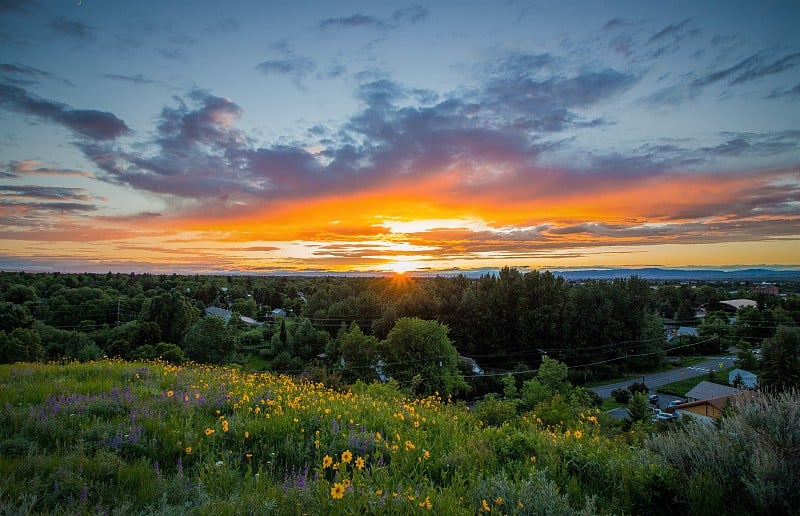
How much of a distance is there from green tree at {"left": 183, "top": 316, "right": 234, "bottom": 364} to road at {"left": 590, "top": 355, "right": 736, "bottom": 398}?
42766 mm

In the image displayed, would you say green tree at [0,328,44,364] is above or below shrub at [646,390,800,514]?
below

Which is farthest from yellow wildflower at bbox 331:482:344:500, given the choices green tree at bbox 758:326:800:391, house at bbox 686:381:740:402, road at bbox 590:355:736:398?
road at bbox 590:355:736:398

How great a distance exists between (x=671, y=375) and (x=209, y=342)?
6099 centimetres

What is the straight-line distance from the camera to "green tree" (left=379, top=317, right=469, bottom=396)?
38375 mm

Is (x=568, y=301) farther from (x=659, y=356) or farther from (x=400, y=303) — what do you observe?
(x=400, y=303)

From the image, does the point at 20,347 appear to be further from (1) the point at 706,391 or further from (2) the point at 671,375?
(2) the point at 671,375

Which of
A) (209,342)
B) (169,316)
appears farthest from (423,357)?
(169,316)

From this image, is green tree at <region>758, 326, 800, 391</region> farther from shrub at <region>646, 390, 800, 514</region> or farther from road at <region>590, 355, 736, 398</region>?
shrub at <region>646, 390, 800, 514</region>

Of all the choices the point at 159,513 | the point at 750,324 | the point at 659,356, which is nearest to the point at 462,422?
the point at 159,513

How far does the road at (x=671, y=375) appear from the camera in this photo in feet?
170

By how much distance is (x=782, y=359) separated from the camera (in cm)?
4119

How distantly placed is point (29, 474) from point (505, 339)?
205ft

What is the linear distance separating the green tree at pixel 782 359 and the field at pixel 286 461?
49650mm

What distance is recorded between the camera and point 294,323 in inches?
2640
